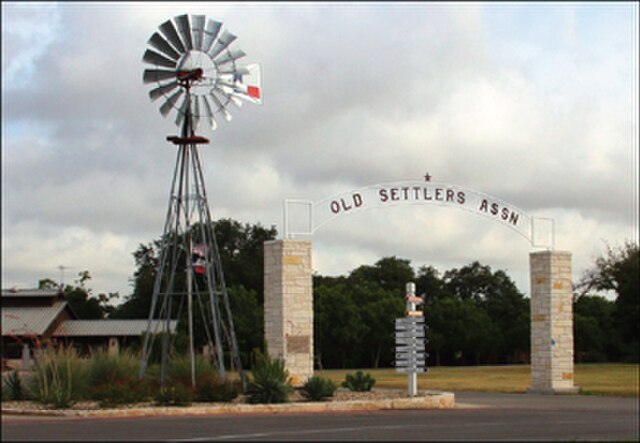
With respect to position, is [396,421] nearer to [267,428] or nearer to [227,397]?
[267,428]

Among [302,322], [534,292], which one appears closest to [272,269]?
[302,322]

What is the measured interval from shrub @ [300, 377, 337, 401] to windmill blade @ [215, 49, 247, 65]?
820 centimetres

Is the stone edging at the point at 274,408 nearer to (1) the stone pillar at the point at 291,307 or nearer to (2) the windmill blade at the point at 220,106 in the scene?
(1) the stone pillar at the point at 291,307

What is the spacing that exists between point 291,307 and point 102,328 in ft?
110

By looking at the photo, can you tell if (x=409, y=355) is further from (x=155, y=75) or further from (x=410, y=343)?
(x=155, y=75)

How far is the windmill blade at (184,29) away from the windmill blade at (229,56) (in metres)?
0.88

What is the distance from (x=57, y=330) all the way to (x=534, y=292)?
104 ft

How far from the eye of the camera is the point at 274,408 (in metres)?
19.8

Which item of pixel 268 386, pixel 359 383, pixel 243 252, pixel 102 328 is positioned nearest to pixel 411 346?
pixel 359 383

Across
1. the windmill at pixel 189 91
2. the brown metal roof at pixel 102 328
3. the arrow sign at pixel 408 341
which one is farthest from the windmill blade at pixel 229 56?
the brown metal roof at pixel 102 328

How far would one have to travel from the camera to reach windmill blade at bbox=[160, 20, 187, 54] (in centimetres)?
2250

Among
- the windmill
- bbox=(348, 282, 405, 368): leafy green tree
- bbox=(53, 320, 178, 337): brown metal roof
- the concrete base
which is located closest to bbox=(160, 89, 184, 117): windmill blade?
the windmill

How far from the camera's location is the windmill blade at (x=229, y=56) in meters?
23.3

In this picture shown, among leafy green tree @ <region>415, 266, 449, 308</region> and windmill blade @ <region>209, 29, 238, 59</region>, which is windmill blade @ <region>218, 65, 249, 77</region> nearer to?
windmill blade @ <region>209, 29, 238, 59</region>
